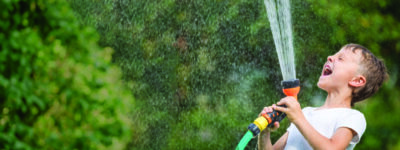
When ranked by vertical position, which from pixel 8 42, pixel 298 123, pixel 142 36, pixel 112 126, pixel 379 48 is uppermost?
pixel 142 36

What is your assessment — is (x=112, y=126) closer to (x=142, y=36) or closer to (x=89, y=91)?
(x=89, y=91)

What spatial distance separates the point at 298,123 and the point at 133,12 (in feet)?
10.1

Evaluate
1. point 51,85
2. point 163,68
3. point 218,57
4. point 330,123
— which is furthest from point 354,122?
point 163,68

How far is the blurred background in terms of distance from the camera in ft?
9.46

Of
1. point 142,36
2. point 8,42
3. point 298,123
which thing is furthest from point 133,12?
point 298,123

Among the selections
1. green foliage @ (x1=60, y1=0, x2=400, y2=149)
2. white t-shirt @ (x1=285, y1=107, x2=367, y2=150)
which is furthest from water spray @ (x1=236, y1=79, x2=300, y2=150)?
green foliage @ (x1=60, y1=0, x2=400, y2=149)

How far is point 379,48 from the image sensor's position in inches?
149

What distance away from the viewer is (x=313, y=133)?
65.2 inches

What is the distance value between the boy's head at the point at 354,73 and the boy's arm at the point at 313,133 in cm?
20

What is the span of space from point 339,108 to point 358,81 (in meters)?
0.13

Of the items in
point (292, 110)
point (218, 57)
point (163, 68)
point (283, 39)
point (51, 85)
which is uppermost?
point (163, 68)

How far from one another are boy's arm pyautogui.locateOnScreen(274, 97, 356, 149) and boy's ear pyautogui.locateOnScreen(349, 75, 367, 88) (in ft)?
0.69

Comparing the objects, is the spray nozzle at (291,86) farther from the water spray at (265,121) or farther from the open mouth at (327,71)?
the open mouth at (327,71)

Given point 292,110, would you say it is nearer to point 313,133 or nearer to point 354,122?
point 313,133
